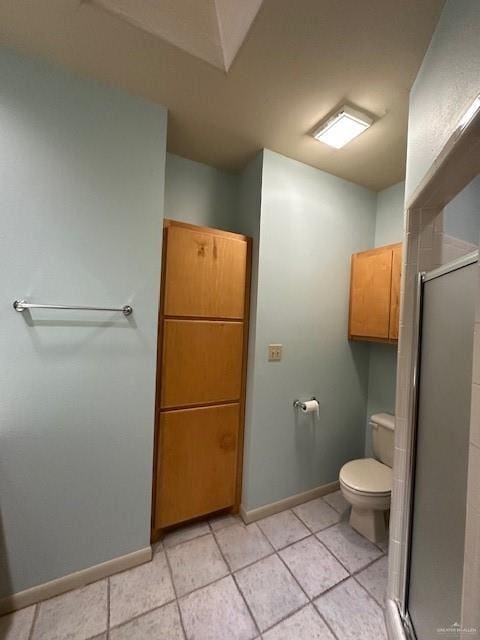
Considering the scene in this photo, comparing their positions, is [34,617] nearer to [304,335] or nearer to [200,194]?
[304,335]

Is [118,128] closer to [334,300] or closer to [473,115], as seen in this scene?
[473,115]

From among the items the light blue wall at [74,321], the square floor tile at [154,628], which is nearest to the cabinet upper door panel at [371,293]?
the light blue wall at [74,321]

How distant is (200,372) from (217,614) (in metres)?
1.12

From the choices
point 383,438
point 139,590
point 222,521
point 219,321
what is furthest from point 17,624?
point 383,438

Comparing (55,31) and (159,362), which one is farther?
(159,362)

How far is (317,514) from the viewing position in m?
1.84

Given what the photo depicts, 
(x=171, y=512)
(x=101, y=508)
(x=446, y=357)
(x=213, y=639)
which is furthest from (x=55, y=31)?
(x=213, y=639)

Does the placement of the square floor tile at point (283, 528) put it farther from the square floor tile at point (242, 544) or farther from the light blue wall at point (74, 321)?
the light blue wall at point (74, 321)

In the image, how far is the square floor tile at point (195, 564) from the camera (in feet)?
4.33

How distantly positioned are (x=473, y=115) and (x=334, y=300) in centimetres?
143

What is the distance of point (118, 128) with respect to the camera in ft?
Result: 4.31

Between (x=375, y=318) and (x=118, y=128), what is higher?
(x=118, y=128)

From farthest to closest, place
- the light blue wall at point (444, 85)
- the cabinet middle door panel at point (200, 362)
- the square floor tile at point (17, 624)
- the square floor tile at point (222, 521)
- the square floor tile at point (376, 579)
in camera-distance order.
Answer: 1. the square floor tile at point (222, 521)
2. the cabinet middle door panel at point (200, 362)
3. the square floor tile at point (376, 579)
4. the square floor tile at point (17, 624)
5. the light blue wall at point (444, 85)

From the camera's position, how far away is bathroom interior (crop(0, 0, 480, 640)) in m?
0.95
